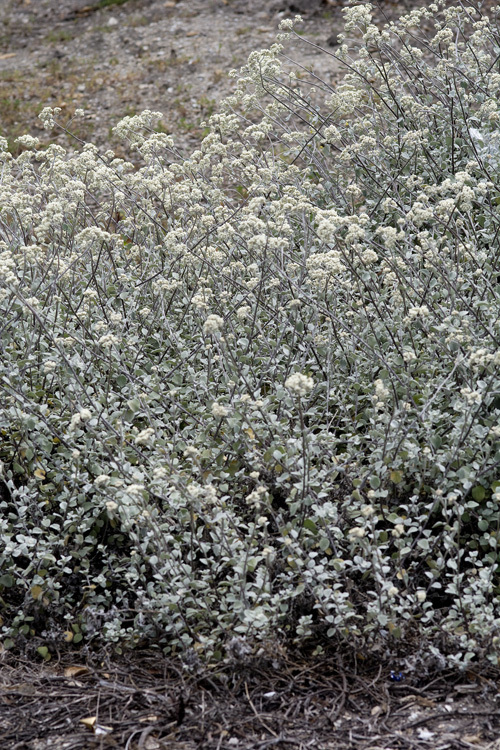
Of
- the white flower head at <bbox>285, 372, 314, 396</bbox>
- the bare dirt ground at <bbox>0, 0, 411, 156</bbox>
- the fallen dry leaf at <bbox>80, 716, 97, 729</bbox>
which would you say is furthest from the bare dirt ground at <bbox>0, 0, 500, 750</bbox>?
the bare dirt ground at <bbox>0, 0, 411, 156</bbox>

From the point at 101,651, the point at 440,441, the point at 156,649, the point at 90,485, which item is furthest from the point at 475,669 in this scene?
the point at 90,485

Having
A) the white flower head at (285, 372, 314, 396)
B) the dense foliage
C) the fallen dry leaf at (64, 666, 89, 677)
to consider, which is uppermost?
the white flower head at (285, 372, 314, 396)

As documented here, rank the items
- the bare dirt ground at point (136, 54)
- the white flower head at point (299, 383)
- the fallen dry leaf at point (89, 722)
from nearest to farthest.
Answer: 1. the white flower head at point (299, 383)
2. the fallen dry leaf at point (89, 722)
3. the bare dirt ground at point (136, 54)

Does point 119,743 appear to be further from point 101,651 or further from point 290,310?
point 290,310

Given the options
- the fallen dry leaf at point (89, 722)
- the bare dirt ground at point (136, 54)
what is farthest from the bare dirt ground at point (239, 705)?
the bare dirt ground at point (136, 54)

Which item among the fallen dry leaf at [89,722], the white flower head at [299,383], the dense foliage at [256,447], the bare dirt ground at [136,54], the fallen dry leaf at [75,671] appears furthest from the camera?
the bare dirt ground at [136,54]

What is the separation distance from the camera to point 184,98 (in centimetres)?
845

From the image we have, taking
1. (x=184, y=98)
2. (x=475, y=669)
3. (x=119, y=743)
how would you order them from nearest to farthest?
(x=119, y=743), (x=475, y=669), (x=184, y=98)

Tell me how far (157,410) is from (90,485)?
489mm

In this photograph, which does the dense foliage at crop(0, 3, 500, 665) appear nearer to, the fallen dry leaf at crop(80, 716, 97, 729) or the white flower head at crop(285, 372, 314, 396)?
the white flower head at crop(285, 372, 314, 396)

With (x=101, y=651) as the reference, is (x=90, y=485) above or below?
above

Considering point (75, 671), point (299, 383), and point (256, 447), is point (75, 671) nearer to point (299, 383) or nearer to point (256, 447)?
point (256, 447)

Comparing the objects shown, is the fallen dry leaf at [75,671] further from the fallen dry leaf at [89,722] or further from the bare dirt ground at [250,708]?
the fallen dry leaf at [89,722]

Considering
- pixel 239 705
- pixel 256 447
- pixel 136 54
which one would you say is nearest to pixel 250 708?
pixel 239 705
